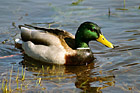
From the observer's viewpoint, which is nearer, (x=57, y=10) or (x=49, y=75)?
(x=49, y=75)

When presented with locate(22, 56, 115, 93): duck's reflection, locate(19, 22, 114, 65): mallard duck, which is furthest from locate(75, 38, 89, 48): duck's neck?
locate(22, 56, 115, 93): duck's reflection

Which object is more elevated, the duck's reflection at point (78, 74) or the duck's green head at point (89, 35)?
the duck's green head at point (89, 35)

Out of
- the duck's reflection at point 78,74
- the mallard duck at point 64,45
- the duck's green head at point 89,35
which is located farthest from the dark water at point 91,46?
the duck's green head at point 89,35

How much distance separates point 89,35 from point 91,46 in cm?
122

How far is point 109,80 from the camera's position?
633 centimetres

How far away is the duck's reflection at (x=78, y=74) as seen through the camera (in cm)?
609

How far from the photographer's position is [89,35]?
7301 mm

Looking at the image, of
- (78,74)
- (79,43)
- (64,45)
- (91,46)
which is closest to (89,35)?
(79,43)

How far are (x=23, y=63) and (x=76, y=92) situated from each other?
7.16ft

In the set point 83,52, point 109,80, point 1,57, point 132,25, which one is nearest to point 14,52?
point 1,57

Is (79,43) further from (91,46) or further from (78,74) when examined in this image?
(91,46)

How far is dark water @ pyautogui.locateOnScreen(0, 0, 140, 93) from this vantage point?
20.0 feet

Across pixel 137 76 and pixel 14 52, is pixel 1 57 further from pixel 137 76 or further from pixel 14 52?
pixel 137 76

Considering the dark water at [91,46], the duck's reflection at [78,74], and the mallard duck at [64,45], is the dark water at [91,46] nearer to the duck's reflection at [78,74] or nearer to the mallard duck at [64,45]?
the duck's reflection at [78,74]
